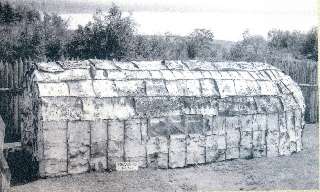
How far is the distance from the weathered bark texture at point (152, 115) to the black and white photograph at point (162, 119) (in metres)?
0.02

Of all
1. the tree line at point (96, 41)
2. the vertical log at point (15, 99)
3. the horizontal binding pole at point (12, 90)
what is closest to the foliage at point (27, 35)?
the tree line at point (96, 41)

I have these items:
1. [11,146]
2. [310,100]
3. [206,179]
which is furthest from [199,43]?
[206,179]

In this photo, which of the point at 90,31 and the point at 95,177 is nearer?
the point at 95,177

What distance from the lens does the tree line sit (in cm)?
1410

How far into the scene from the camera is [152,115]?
891 cm

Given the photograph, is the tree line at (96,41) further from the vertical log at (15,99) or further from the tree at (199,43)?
the vertical log at (15,99)

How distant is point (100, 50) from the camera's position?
16.4 metres

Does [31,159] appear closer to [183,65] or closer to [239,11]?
[183,65]

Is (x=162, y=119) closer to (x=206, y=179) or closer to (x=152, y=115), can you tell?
(x=152, y=115)

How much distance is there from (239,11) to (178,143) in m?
3.48

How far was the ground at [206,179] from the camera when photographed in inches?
309

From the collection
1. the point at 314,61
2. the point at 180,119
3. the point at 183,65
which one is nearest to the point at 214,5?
the point at 183,65

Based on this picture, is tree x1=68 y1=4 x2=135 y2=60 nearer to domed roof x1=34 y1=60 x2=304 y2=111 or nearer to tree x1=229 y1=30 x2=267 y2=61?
tree x1=229 y1=30 x2=267 y2=61

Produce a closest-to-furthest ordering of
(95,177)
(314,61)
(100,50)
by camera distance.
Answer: (95,177)
(314,61)
(100,50)
